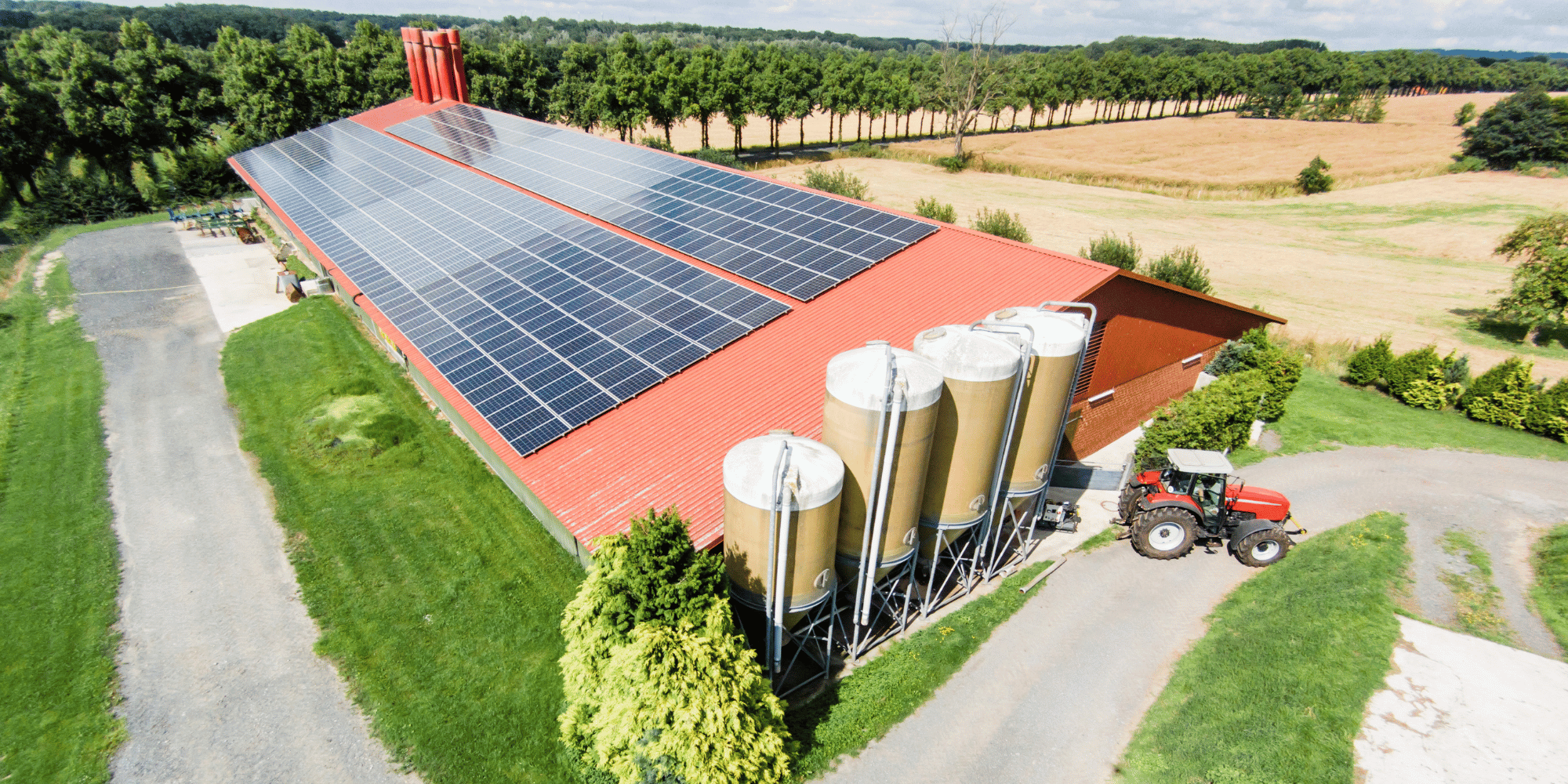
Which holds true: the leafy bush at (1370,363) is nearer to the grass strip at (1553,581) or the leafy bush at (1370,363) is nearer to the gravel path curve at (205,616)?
the grass strip at (1553,581)

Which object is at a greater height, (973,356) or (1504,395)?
(973,356)

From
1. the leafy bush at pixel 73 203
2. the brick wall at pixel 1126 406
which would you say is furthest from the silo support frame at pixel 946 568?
the leafy bush at pixel 73 203

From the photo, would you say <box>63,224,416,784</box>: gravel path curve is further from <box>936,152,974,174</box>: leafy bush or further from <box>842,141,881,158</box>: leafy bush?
<box>842,141,881,158</box>: leafy bush

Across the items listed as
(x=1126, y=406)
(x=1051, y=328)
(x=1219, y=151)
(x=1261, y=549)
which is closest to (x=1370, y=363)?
(x=1126, y=406)

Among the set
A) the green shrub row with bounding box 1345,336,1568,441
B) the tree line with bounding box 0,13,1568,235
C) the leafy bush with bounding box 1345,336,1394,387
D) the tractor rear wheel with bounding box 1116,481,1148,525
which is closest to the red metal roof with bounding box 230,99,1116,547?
the tractor rear wheel with bounding box 1116,481,1148,525

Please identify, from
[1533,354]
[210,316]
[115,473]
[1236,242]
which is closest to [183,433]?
[115,473]

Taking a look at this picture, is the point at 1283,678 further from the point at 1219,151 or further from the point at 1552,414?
the point at 1219,151
